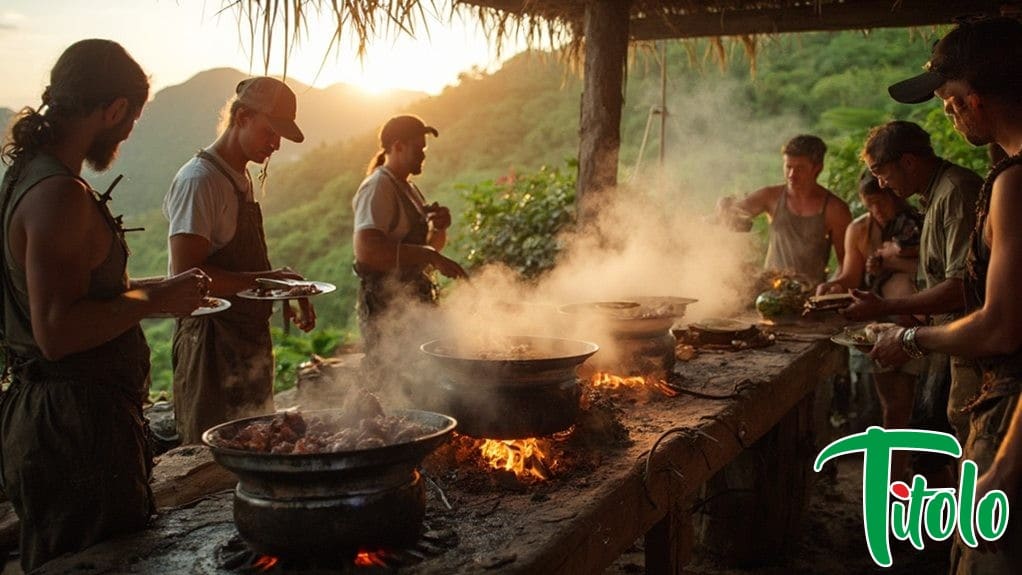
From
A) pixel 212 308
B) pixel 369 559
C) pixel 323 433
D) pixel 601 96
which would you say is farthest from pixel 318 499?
pixel 601 96

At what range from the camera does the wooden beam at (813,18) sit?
702 cm

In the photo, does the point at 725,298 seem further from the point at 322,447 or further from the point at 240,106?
the point at 322,447

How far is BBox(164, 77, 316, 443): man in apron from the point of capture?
13.2ft

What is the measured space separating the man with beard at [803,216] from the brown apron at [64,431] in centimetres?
545

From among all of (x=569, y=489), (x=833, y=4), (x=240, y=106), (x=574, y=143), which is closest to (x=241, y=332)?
(x=240, y=106)

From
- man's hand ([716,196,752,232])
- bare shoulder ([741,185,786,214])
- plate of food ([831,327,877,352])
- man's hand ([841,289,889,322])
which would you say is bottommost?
plate of food ([831,327,877,352])

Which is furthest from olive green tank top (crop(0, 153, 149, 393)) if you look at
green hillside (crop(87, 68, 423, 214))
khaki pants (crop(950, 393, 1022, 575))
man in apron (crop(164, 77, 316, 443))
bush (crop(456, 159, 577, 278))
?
green hillside (crop(87, 68, 423, 214))

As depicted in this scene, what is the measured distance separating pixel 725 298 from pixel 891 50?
541 inches

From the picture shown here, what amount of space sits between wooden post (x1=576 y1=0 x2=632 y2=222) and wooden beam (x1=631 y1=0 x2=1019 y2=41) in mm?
642

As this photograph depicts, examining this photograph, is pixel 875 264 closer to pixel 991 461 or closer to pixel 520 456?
pixel 991 461

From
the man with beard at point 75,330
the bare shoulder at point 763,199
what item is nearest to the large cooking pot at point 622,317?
the man with beard at point 75,330

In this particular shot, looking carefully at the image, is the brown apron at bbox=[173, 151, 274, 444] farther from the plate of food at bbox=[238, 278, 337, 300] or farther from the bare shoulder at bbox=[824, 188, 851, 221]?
the bare shoulder at bbox=[824, 188, 851, 221]

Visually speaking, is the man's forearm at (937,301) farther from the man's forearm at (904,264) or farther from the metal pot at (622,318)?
the man's forearm at (904,264)

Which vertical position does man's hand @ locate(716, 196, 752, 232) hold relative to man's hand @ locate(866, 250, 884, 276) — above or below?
above
